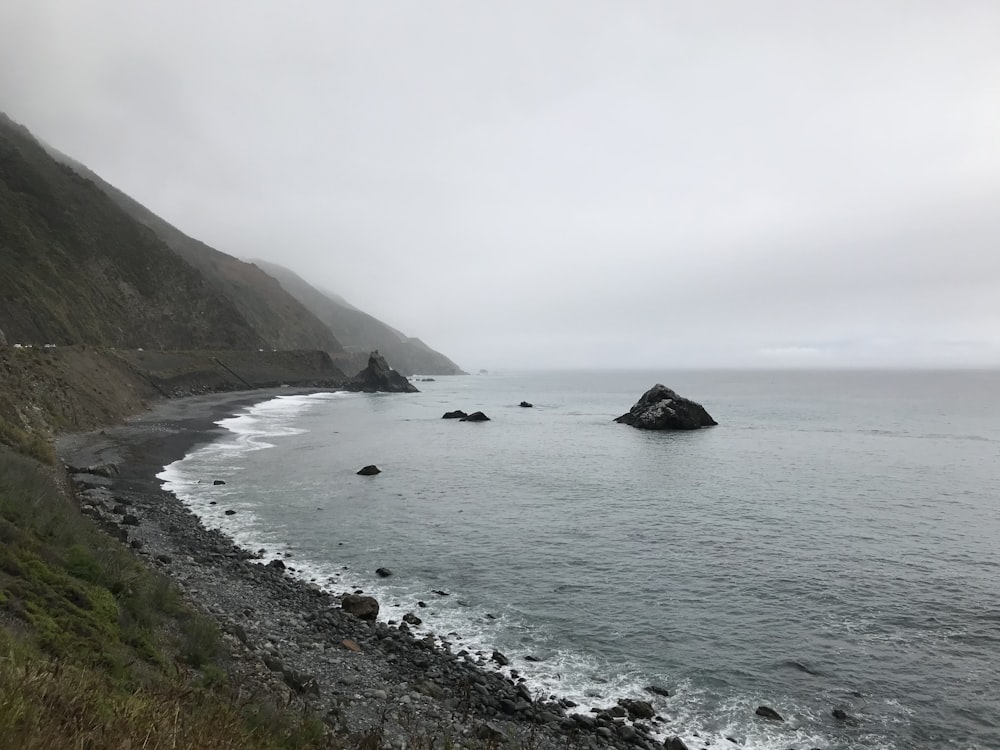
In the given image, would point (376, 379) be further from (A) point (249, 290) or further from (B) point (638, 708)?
(B) point (638, 708)

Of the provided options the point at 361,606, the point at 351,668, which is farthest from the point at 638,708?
the point at 361,606

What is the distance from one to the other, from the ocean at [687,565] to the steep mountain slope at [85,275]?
43221 millimetres

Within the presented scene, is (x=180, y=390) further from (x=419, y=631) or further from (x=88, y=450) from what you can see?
(x=419, y=631)

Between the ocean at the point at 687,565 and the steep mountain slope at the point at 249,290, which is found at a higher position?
Answer: the steep mountain slope at the point at 249,290

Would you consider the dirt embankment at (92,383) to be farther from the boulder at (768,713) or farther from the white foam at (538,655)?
the boulder at (768,713)

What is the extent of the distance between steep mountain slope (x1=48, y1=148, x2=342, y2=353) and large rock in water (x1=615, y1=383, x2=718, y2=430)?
314 feet

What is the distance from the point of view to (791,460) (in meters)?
46.6

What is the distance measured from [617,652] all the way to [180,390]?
274 feet

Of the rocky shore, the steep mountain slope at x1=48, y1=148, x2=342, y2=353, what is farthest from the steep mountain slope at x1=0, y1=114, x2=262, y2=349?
the rocky shore

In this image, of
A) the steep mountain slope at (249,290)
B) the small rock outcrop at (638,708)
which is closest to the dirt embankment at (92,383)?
the small rock outcrop at (638,708)

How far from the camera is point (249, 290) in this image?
15500 cm

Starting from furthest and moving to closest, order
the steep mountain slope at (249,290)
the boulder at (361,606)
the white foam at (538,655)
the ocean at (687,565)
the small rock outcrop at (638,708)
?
the steep mountain slope at (249,290)
the boulder at (361,606)
the ocean at (687,565)
the small rock outcrop at (638,708)
the white foam at (538,655)

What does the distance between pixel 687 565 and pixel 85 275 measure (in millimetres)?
99738

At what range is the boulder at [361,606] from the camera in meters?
16.0
